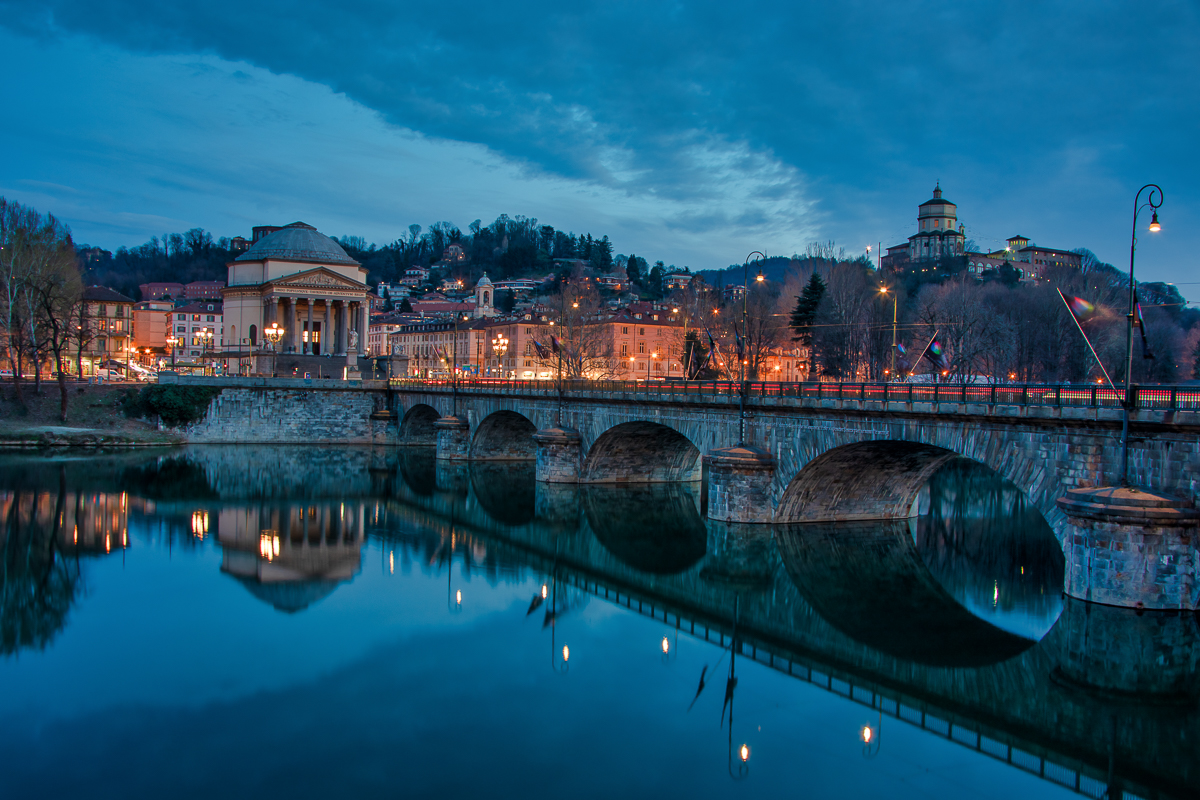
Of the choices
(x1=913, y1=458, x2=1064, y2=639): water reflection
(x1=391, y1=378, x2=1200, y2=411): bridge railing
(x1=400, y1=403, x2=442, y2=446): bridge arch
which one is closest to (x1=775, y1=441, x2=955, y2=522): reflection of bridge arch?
(x1=913, y1=458, x2=1064, y2=639): water reflection

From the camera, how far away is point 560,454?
4272cm

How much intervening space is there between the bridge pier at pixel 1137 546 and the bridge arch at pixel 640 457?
22339mm

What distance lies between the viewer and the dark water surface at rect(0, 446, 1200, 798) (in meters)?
13.7

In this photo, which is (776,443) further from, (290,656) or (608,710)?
(290,656)

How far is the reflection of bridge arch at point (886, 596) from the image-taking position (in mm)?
19516

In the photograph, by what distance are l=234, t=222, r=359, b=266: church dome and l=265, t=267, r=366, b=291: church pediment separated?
294 inches

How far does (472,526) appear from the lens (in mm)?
35312

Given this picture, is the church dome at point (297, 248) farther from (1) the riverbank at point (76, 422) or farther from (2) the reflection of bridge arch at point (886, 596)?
(2) the reflection of bridge arch at point (886, 596)

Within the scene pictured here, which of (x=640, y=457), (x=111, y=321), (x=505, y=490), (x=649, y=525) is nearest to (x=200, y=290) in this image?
(x=111, y=321)

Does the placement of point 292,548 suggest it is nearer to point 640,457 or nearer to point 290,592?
point 290,592

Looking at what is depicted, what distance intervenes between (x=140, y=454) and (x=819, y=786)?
54.1 metres

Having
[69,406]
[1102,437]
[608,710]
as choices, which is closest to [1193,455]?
[1102,437]

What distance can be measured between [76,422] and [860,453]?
54420mm

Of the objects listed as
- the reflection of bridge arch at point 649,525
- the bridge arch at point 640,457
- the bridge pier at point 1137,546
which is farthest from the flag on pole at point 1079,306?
the bridge arch at point 640,457
